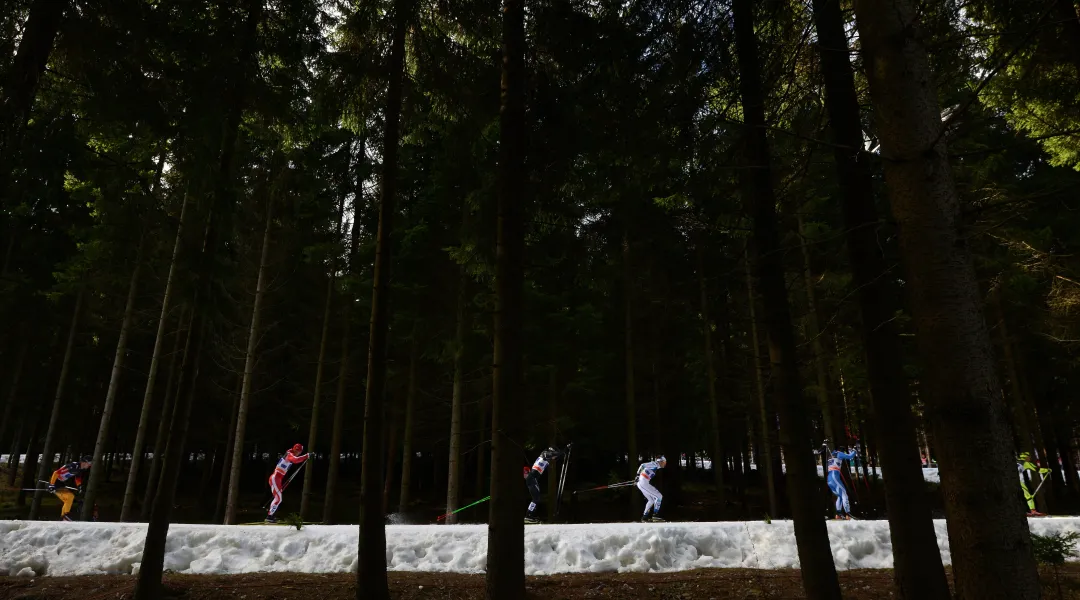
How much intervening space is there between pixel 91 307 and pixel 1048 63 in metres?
25.7

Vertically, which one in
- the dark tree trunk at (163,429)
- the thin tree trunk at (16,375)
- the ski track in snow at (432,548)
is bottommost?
the ski track in snow at (432,548)

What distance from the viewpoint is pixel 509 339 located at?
6.66 m

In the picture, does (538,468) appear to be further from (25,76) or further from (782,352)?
(25,76)

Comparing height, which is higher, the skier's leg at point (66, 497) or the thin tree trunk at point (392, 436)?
the thin tree trunk at point (392, 436)

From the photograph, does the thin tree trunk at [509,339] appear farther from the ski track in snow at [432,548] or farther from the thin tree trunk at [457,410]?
the thin tree trunk at [457,410]

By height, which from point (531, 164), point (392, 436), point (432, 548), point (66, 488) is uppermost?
point (531, 164)

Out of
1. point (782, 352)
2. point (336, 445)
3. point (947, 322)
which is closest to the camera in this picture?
point (947, 322)

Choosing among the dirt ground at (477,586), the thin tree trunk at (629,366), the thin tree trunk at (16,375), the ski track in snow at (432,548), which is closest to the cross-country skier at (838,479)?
the ski track in snow at (432,548)

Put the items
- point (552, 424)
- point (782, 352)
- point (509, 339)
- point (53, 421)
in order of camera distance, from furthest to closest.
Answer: point (53, 421) < point (552, 424) < point (509, 339) < point (782, 352)

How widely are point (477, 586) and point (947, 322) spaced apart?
713 cm

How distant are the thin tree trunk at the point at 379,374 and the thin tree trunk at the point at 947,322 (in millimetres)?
6267

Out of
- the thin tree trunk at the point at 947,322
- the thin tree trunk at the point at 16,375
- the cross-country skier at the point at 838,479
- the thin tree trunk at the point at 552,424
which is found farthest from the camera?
the thin tree trunk at the point at 16,375

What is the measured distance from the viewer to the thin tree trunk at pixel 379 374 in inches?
280

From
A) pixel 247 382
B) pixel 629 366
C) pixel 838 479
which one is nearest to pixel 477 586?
pixel 247 382
